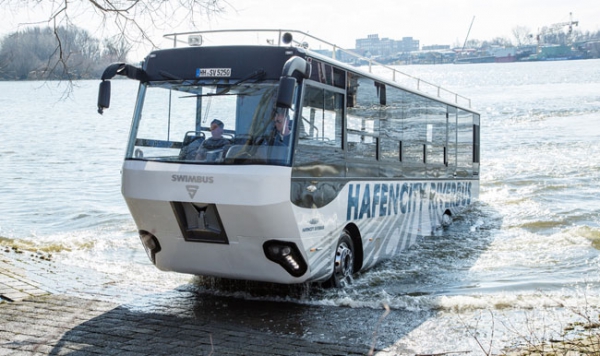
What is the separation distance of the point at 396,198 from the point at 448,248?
272 cm

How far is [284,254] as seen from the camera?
886 centimetres

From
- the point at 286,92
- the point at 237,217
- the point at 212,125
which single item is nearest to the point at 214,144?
the point at 212,125

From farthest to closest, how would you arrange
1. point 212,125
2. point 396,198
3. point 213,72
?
point 396,198, point 213,72, point 212,125

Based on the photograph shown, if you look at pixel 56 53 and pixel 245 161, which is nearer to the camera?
pixel 245 161

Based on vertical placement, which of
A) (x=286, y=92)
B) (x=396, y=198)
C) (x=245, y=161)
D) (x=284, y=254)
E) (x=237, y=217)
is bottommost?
(x=284, y=254)

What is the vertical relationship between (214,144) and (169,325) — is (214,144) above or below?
above

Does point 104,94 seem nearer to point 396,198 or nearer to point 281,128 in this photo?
point 281,128

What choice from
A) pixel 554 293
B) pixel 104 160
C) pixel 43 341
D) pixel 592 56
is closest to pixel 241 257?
pixel 43 341

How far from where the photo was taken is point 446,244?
50.0 ft

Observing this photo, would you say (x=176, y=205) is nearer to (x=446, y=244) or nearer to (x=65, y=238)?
(x=446, y=244)

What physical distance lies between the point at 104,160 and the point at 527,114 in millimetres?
27239

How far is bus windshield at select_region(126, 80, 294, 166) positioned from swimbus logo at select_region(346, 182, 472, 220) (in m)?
2.12

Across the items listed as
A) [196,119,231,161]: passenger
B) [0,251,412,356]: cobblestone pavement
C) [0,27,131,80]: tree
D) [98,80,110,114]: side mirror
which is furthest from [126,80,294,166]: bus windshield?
[0,251,412,356]: cobblestone pavement

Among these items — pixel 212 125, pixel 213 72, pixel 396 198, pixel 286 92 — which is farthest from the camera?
pixel 396 198
